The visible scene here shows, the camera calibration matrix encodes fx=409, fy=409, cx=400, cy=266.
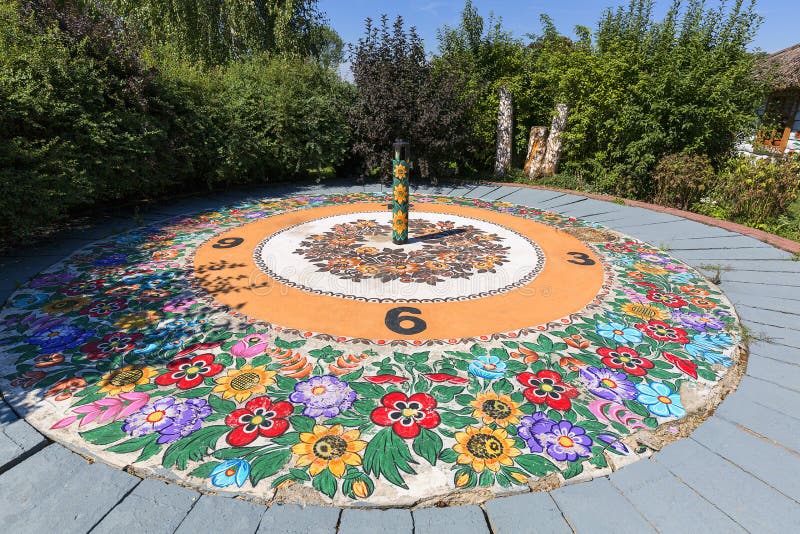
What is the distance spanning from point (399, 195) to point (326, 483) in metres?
4.07

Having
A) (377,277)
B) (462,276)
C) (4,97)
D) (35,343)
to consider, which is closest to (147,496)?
(35,343)

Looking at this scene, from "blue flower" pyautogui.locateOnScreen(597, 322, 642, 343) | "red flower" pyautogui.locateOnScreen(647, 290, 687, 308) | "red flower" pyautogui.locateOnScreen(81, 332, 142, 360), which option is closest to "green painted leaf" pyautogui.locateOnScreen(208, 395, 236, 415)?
"red flower" pyautogui.locateOnScreen(81, 332, 142, 360)

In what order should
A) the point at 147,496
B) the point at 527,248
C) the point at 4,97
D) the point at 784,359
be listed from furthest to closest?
the point at 527,248
the point at 4,97
the point at 784,359
the point at 147,496

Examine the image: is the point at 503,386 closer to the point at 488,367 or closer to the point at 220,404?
the point at 488,367

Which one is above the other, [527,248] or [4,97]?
[4,97]

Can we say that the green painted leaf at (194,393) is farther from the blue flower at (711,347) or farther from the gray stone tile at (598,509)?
the blue flower at (711,347)

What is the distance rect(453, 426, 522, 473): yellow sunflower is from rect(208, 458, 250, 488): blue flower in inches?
45.0

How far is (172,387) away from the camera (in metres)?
2.78

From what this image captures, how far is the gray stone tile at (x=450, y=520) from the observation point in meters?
1.88

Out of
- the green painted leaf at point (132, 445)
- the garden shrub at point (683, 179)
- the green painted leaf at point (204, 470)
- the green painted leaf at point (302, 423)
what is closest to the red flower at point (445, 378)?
the green painted leaf at point (302, 423)

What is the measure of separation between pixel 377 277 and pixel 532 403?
2461mm

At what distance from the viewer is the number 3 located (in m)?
3.62

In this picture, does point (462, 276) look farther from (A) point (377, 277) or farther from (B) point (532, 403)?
(B) point (532, 403)

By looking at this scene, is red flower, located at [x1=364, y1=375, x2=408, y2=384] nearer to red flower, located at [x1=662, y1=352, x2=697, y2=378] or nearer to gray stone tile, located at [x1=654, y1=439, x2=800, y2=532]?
gray stone tile, located at [x1=654, y1=439, x2=800, y2=532]
